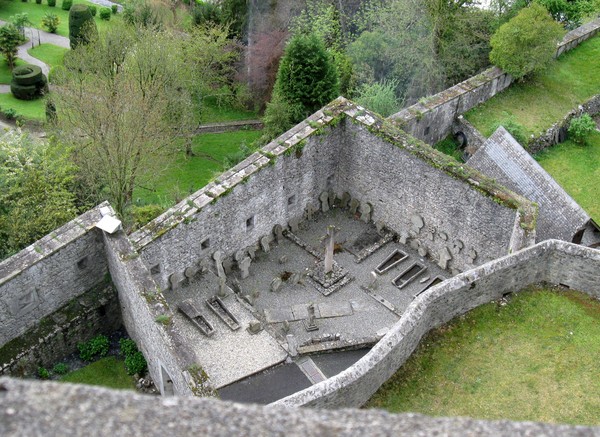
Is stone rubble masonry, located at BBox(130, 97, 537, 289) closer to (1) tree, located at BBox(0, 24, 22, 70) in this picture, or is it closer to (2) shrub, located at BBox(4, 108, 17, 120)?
(2) shrub, located at BBox(4, 108, 17, 120)

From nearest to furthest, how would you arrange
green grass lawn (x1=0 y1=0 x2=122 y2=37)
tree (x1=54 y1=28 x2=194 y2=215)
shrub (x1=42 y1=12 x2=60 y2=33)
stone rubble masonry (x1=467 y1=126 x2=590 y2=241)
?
1. stone rubble masonry (x1=467 y1=126 x2=590 y2=241)
2. tree (x1=54 y1=28 x2=194 y2=215)
3. shrub (x1=42 y1=12 x2=60 y2=33)
4. green grass lawn (x1=0 y1=0 x2=122 y2=37)

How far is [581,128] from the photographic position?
2983 centimetres

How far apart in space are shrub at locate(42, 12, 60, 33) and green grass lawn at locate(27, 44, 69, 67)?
7.37 ft

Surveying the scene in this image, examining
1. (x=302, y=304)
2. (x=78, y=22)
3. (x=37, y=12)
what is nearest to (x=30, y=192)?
(x=302, y=304)

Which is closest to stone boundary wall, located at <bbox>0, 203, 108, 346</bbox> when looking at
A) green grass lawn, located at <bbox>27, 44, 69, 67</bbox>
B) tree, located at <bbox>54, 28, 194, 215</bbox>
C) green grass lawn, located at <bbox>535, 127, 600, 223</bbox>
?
tree, located at <bbox>54, 28, 194, 215</bbox>

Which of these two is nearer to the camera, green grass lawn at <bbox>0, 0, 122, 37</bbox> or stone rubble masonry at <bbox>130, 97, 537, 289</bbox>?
stone rubble masonry at <bbox>130, 97, 537, 289</bbox>

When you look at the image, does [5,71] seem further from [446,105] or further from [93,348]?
[93,348]

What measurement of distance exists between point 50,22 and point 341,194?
29.8 m

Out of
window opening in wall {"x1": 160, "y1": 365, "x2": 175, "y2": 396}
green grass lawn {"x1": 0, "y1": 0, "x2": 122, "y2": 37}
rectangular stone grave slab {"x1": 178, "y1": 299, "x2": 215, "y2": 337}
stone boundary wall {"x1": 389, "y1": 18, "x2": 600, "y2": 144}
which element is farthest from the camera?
green grass lawn {"x1": 0, "y1": 0, "x2": 122, "y2": 37}

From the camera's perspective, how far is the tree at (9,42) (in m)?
44.2

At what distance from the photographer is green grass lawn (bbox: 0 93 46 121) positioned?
39969 millimetres

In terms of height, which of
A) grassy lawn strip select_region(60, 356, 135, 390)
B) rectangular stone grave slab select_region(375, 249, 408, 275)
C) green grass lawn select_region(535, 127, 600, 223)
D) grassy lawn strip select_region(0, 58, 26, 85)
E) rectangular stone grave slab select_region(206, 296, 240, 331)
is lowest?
grassy lawn strip select_region(0, 58, 26, 85)

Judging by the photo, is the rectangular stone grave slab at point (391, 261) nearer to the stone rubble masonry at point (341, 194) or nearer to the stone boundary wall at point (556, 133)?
the stone rubble masonry at point (341, 194)

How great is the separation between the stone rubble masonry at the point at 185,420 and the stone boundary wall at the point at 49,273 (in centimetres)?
1121
